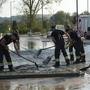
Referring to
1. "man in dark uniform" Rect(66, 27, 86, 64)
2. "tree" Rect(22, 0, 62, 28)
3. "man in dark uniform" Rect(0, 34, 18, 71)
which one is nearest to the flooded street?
"man in dark uniform" Rect(0, 34, 18, 71)

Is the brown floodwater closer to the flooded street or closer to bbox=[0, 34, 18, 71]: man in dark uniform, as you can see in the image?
the flooded street

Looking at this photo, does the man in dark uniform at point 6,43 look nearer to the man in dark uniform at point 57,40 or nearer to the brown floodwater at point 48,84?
the brown floodwater at point 48,84

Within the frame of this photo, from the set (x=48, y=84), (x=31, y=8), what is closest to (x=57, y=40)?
(x=48, y=84)

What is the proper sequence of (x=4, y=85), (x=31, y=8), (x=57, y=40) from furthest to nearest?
1. (x=31, y=8)
2. (x=57, y=40)
3. (x=4, y=85)

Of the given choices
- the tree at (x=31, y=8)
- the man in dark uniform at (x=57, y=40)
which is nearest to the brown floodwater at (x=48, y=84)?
the man in dark uniform at (x=57, y=40)

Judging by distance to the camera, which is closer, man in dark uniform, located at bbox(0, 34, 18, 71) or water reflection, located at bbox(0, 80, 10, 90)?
water reflection, located at bbox(0, 80, 10, 90)

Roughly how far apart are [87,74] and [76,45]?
432 centimetres

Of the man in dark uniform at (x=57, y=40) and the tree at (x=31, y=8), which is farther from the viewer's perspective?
the tree at (x=31, y=8)

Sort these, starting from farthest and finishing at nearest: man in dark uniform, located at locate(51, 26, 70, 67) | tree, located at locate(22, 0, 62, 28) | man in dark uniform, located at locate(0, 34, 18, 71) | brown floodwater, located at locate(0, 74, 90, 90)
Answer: tree, located at locate(22, 0, 62, 28) → man in dark uniform, located at locate(51, 26, 70, 67) → man in dark uniform, located at locate(0, 34, 18, 71) → brown floodwater, located at locate(0, 74, 90, 90)

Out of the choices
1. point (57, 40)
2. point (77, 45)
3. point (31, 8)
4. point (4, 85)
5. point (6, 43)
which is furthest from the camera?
point (31, 8)

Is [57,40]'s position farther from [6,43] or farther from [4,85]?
[4,85]

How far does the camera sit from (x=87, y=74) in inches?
613

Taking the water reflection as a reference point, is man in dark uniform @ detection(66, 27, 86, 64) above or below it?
above

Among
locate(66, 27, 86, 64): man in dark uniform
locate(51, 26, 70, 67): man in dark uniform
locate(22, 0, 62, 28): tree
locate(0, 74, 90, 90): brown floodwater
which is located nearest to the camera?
locate(0, 74, 90, 90): brown floodwater
